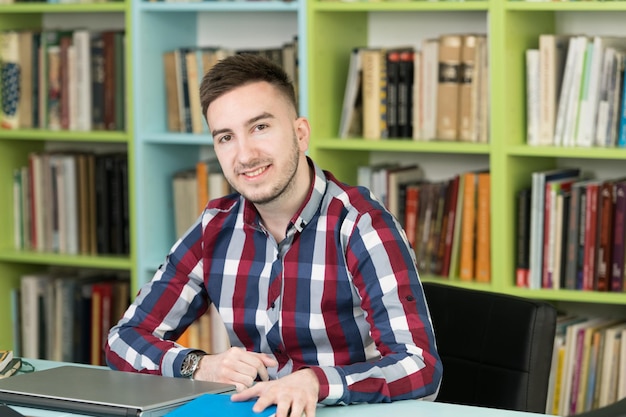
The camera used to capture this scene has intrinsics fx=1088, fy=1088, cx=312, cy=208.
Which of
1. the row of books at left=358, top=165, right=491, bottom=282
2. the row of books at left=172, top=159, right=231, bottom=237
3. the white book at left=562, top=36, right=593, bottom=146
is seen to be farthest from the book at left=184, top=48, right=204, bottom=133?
the white book at left=562, top=36, right=593, bottom=146

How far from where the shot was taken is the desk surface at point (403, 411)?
64.1 inches

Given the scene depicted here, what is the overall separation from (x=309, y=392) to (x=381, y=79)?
1740mm

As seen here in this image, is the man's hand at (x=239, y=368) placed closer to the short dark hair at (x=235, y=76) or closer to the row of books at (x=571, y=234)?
the short dark hair at (x=235, y=76)

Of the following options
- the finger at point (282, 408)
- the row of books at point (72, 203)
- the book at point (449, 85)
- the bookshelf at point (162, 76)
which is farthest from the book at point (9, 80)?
the finger at point (282, 408)

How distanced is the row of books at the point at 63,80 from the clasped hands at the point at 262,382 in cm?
190

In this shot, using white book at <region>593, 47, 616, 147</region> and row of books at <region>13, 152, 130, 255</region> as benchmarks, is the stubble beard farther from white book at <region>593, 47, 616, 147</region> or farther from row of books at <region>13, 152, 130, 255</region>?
row of books at <region>13, 152, 130, 255</region>

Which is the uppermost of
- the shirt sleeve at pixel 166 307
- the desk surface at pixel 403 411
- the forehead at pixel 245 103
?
the forehead at pixel 245 103

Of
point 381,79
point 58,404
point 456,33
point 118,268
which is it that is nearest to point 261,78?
point 58,404

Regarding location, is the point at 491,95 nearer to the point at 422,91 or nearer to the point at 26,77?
the point at 422,91

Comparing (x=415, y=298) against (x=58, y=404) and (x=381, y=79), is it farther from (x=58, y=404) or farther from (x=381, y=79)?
(x=381, y=79)

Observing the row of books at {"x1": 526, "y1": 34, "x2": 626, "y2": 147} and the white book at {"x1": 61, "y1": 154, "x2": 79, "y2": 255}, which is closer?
the row of books at {"x1": 526, "y1": 34, "x2": 626, "y2": 147}

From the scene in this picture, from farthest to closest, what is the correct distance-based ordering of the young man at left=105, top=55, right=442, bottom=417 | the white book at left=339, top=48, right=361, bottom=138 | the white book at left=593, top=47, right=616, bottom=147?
the white book at left=339, top=48, right=361, bottom=138 < the white book at left=593, top=47, right=616, bottom=147 < the young man at left=105, top=55, right=442, bottom=417

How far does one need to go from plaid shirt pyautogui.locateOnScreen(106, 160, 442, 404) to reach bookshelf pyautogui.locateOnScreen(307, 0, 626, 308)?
1.08 meters

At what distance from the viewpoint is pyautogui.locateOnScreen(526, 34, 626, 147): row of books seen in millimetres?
2912
